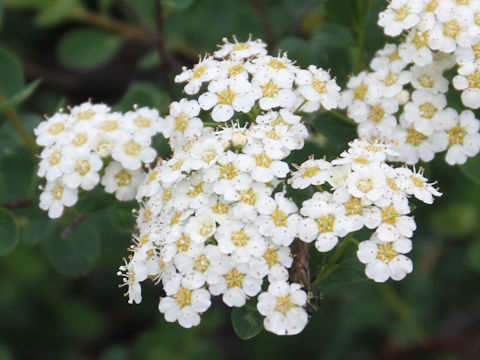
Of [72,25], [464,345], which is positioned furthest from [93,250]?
[72,25]

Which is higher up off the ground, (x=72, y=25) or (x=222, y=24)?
(x=72, y=25)

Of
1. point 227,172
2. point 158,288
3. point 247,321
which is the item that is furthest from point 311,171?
point 158,288

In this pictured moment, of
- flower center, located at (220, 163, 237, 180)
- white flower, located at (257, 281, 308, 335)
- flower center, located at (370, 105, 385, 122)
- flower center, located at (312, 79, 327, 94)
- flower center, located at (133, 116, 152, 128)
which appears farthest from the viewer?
flower center, located at (133, 116, 152, 128)

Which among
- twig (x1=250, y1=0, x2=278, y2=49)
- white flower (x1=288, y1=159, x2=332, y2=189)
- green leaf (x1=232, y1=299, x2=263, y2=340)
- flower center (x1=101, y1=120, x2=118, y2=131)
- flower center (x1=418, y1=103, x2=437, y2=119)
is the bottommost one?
green leaf (x1=232, y1=299, x2=263, y2=340)

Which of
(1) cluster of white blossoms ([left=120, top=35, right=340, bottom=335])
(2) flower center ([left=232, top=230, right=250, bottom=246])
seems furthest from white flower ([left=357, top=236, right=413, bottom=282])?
(2) flower center ([left=232, top=230, right=250, bottom=246])

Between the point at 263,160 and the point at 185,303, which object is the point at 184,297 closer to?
the point at 185,303

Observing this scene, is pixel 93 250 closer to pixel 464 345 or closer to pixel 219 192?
pixel 219 192

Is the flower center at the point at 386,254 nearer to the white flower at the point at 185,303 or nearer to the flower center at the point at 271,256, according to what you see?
the flower center at the point at 271,256

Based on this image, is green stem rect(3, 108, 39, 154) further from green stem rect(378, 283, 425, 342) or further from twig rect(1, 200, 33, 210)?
green stem rect(378, 283, 425, 342)
